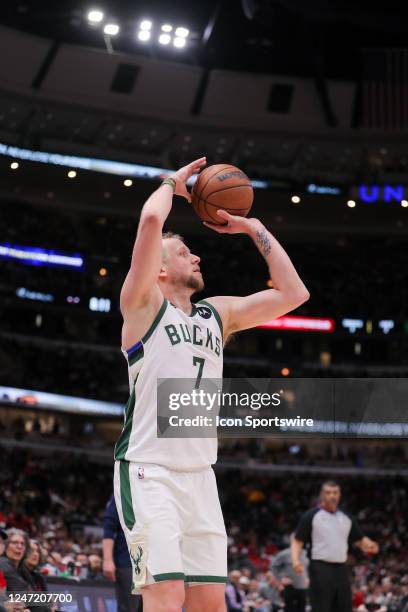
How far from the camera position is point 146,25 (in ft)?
95.8

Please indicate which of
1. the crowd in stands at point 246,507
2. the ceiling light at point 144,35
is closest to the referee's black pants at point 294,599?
the crowd in stands at point 246,507

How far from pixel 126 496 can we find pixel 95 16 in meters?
25.5

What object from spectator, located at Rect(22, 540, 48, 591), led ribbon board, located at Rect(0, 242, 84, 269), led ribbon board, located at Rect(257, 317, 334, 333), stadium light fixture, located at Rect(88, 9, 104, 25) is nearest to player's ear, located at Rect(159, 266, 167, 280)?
Answer: spectator, located at Rect(22, 540, 48, 591)

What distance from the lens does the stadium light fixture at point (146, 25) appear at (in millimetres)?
29094

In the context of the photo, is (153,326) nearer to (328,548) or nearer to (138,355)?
(138,355)

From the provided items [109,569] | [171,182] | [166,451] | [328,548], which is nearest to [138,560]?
[166,451]

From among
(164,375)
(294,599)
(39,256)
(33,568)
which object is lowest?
(294,599)

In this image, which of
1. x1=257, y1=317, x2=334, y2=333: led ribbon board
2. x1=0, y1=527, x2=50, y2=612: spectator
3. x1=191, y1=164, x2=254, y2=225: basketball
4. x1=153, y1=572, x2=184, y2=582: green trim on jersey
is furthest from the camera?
x1=257, y1=317, x2=334, y2=333: led ribbon board

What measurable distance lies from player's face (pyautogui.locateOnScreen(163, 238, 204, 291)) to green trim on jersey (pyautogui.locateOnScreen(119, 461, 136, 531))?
3.25 ft

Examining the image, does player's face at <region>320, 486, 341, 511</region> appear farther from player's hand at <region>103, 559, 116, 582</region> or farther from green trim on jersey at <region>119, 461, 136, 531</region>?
green trim on jersey at <region>119, 461, 136, 531</region>

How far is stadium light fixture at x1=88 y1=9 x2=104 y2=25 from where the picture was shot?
27922 millimetres

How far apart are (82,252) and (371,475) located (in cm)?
1400

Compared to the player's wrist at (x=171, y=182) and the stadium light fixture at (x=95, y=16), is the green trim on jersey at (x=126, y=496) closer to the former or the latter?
the player's wrist at (x=171, y=182)

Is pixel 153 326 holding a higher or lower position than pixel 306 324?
lower
